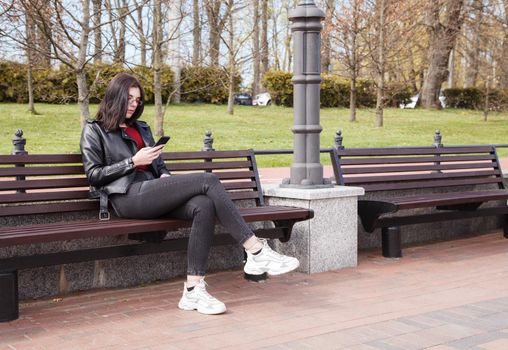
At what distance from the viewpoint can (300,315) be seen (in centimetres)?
502

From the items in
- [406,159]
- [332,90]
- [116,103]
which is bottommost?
[406,159]

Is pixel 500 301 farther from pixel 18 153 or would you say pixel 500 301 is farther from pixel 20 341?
pixel 18 153

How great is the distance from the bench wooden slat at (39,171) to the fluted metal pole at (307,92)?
1943 millimetres

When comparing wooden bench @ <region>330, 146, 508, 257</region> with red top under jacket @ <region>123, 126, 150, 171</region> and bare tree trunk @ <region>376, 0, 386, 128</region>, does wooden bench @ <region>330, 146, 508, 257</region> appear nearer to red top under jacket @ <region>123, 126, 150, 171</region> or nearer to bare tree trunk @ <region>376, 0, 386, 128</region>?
red top under jacket @ <region>123, 126, 150, 171</region>

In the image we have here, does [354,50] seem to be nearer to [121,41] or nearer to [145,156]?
[121,41]

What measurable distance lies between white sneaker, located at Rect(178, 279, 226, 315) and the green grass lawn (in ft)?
34.2

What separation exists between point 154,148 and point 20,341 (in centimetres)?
160

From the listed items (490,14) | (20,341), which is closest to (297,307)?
(20,341)

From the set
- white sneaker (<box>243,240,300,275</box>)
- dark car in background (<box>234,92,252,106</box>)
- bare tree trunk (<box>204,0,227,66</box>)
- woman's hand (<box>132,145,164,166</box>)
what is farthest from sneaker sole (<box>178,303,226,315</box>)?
dark car in background (<box>234,92,252,106</box>)

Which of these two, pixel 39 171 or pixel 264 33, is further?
pixel 264 33

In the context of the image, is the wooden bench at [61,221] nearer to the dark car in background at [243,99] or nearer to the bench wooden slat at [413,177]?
the bench wooden slat at [413,177]

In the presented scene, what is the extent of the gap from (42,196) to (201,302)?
55.3 inches

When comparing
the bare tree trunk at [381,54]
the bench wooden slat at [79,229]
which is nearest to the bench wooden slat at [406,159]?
A: the bench wooden slat at [79,229]

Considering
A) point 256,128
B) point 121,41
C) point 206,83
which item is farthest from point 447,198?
point 206,83
